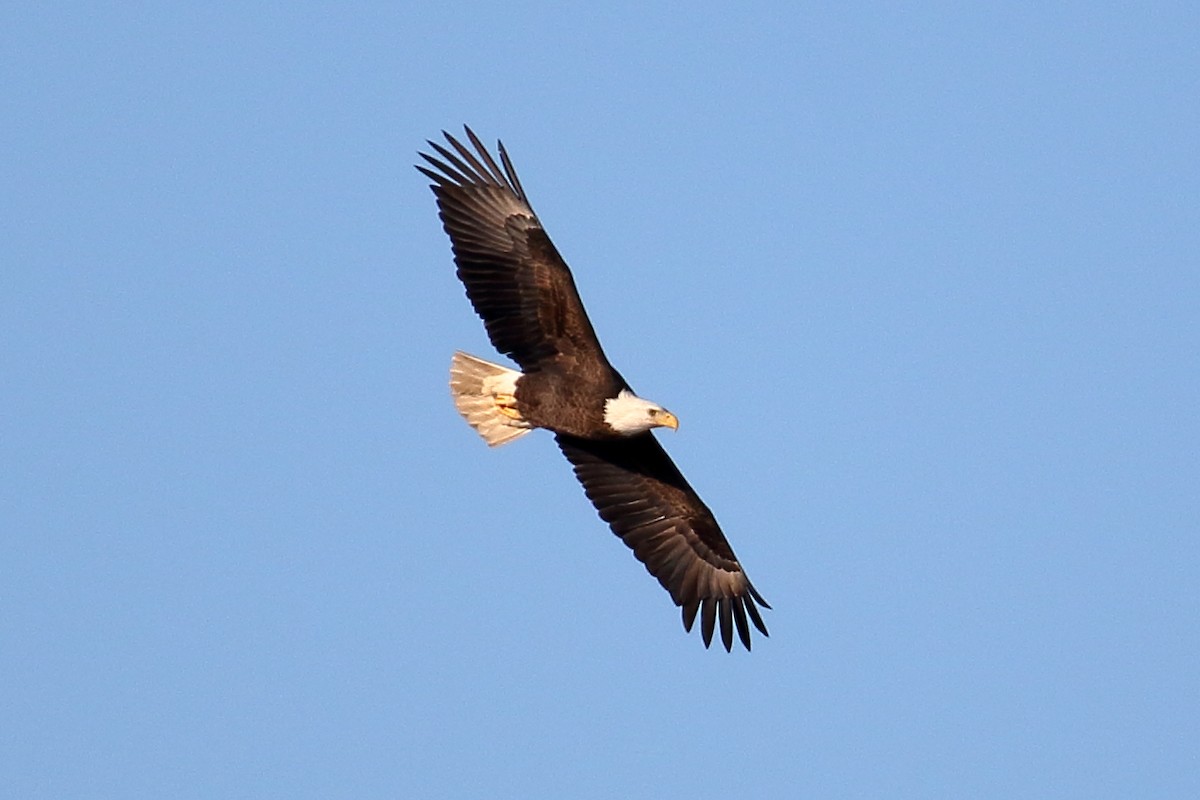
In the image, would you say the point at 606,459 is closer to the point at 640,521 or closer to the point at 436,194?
the point at 640,521

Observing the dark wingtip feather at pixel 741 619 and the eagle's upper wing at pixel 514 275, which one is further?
the dark wingtip feather at pixel 741 619

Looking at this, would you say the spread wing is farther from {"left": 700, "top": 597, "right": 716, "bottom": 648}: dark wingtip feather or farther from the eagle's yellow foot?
the eagle's yellow foot

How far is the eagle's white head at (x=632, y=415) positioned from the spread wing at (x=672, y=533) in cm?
108

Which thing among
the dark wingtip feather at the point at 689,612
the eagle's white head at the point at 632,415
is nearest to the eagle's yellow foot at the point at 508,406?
the eagle's white head at the point at 632,415

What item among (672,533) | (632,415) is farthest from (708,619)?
(632,415)

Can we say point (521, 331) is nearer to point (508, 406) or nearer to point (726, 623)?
point (508, 406)

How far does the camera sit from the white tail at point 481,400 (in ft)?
44.8

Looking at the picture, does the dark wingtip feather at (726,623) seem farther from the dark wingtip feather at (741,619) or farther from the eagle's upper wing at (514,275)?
the eagle's upper wing at (514,275)

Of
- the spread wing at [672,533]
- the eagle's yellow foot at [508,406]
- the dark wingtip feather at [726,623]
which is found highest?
the eagle's yellow foot at [508,406]

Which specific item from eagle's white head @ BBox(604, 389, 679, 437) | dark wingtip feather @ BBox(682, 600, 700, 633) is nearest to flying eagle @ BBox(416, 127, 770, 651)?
eagle's white head @ BBox(604, 389, 679, 437)

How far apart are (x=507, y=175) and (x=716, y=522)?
2.80 m

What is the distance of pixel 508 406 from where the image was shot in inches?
533

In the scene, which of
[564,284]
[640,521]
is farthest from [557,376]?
[640,521]

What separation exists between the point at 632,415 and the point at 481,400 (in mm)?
1095
